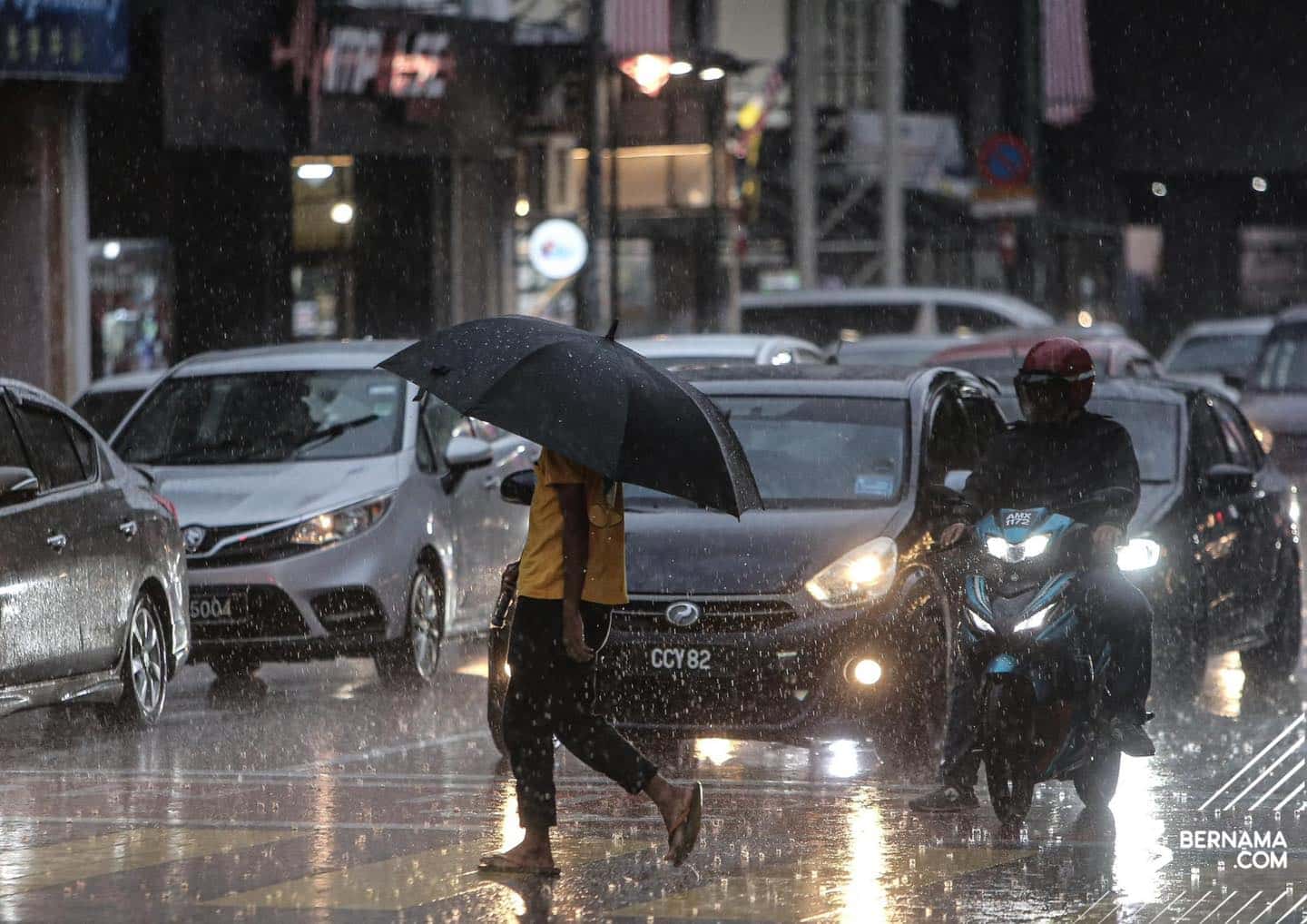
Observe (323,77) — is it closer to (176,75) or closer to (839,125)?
(176,75)

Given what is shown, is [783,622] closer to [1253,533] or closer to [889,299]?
[1253,533]

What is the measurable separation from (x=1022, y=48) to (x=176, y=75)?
863 inches

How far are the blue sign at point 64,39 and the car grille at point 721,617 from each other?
13.6 m

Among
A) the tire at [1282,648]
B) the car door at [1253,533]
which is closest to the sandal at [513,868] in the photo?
the car door at [1253,533]

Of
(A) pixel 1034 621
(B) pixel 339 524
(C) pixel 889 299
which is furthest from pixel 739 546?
(C) pixel 889 299

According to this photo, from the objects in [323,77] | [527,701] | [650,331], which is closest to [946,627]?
[527,701]

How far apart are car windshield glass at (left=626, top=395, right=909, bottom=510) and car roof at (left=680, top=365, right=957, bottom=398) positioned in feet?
0.16

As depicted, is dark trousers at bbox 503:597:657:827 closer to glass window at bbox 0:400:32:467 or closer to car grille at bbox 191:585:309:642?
glass window at bbox 0:400:32:467

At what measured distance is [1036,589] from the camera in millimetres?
8602

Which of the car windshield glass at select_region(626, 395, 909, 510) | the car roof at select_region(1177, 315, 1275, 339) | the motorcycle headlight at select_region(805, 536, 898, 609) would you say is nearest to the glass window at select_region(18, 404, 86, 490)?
the car windshield glass at select_region(626, 395, 909, 510)

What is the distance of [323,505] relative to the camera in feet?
42.9

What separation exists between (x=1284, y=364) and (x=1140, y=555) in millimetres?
12793

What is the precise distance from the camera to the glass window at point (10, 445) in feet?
36.6

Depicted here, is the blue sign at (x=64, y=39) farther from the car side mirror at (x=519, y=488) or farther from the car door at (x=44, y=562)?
the car side mirror at (x=519, y=488)
